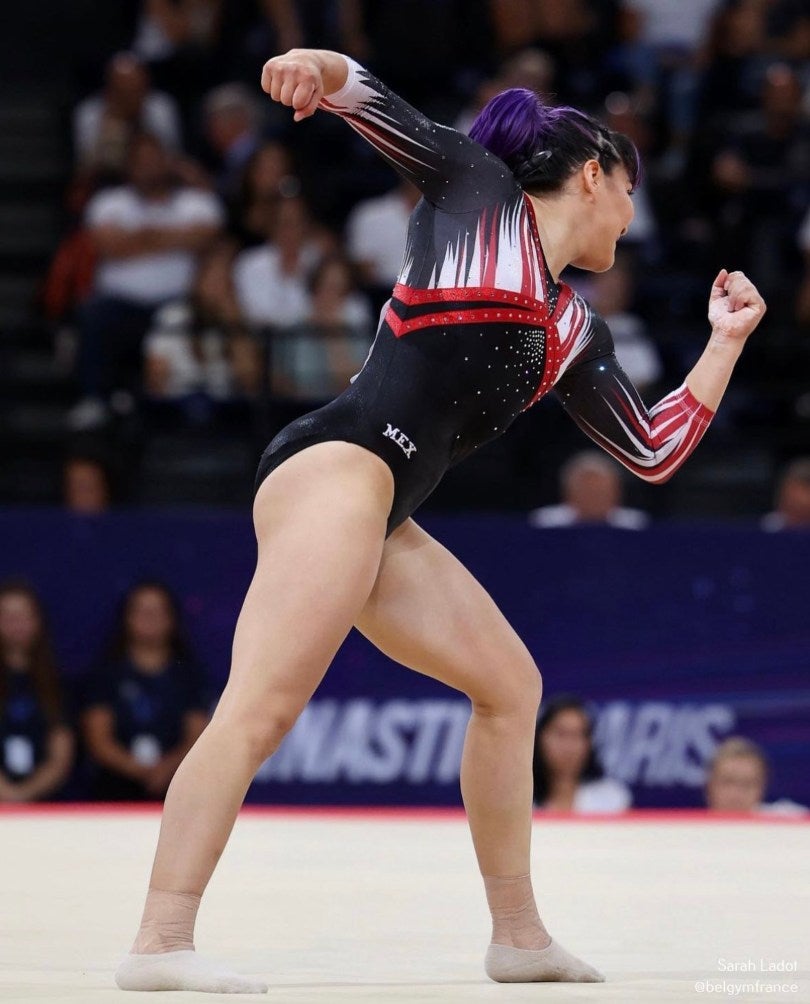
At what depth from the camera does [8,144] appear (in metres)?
9.76

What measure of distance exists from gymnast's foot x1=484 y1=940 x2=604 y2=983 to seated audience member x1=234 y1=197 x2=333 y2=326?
17.3 ft

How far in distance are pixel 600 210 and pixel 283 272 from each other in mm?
4984

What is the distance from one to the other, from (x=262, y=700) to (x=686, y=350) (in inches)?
214

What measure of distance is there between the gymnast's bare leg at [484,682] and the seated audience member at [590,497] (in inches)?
143

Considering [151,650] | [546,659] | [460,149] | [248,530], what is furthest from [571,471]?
[460,149]

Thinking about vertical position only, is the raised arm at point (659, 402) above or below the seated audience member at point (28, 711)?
above

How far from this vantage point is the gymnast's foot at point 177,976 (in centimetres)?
280

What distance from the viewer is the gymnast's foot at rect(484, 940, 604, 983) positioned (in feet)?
10.2

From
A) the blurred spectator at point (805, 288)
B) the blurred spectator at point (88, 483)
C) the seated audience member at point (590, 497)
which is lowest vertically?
the blurred spectator at point (88, 483)

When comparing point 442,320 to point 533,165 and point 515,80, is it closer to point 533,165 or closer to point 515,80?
point 533,165

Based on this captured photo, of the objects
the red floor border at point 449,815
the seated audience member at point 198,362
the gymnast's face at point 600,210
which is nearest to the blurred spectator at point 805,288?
the seated audience member at point 198,362

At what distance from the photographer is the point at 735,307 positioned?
137 inches

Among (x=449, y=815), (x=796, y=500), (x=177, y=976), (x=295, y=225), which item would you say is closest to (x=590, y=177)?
(x=177, y=976)
